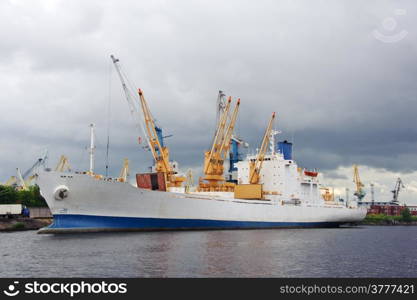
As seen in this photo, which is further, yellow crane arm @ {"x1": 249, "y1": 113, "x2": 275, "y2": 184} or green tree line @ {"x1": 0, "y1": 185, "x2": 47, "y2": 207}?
green tree line @ {"x1": 0, "y1": 185, "x2": 47, "y2": 207}

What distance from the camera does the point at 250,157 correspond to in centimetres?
8556

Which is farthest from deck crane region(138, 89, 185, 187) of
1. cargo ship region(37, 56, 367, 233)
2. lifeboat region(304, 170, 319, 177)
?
lifeboat region(304, 170, 319, 177)

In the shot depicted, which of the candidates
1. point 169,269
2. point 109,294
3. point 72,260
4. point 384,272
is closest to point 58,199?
point 72,260

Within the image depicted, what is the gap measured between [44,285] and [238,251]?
790 inches

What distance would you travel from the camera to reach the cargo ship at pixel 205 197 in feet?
175

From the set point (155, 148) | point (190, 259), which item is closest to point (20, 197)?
point (155, 148)

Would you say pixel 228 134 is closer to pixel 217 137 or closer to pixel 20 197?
pixel 217 137

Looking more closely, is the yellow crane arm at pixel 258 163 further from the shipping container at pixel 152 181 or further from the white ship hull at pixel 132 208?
the shipping container at pixel 152 181

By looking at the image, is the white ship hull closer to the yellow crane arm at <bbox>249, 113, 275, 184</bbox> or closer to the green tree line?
the yellow crane arm at <bbox>249, 113, 275, 184</bbox>

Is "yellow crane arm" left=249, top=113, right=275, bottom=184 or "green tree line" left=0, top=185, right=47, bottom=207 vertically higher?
"yellow crane arm" left=249, top=113, right=275, bottom=184

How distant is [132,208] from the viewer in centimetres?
5703

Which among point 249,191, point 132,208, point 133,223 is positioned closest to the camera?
point 132,208

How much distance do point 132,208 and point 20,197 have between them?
6168 centimetres

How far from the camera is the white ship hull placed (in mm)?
53062
